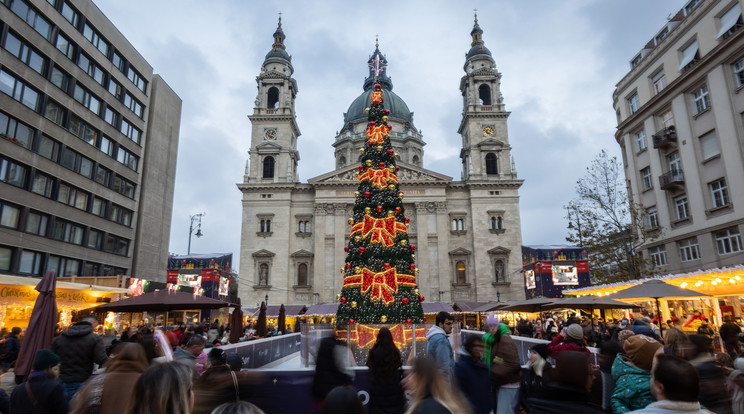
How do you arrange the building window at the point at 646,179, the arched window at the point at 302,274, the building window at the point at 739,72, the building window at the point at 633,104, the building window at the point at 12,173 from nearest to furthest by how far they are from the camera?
the building window at the point at 739,72, the building window at the point at 12,173, the building window at the point at 646,179, the building window at the point at 633,104, the arched window at the point at 302,274

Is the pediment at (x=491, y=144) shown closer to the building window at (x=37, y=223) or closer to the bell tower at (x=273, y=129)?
the bell tower at (x=273, y=129)

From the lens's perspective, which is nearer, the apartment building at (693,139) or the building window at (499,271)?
the apartment building at (693,139)

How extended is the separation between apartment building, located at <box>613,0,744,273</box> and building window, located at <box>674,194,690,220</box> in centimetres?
6

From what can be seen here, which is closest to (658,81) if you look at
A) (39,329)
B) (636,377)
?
(636,377)

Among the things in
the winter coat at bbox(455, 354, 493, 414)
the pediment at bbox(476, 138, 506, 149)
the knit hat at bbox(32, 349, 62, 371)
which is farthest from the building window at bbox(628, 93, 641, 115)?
the knit hat at bbox(32, 349, 62, 371)

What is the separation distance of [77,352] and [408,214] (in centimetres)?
4472

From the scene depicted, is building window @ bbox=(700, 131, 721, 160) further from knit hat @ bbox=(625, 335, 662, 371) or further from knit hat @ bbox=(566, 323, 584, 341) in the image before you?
knit hat @ bbox=(625, 335, 662, 371)

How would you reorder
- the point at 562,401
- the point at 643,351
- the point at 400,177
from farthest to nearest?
the point at 400,177, the point at 643,351, the point at 562,401

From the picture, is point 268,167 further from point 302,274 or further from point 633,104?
point 633,104

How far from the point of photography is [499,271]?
48531 millimetres

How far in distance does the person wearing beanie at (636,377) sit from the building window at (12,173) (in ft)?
102

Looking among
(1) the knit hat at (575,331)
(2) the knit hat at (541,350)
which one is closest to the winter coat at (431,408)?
(2) the knit hat at (541,350)

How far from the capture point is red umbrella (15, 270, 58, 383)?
26.8 ft

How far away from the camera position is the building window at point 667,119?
27.8 m
